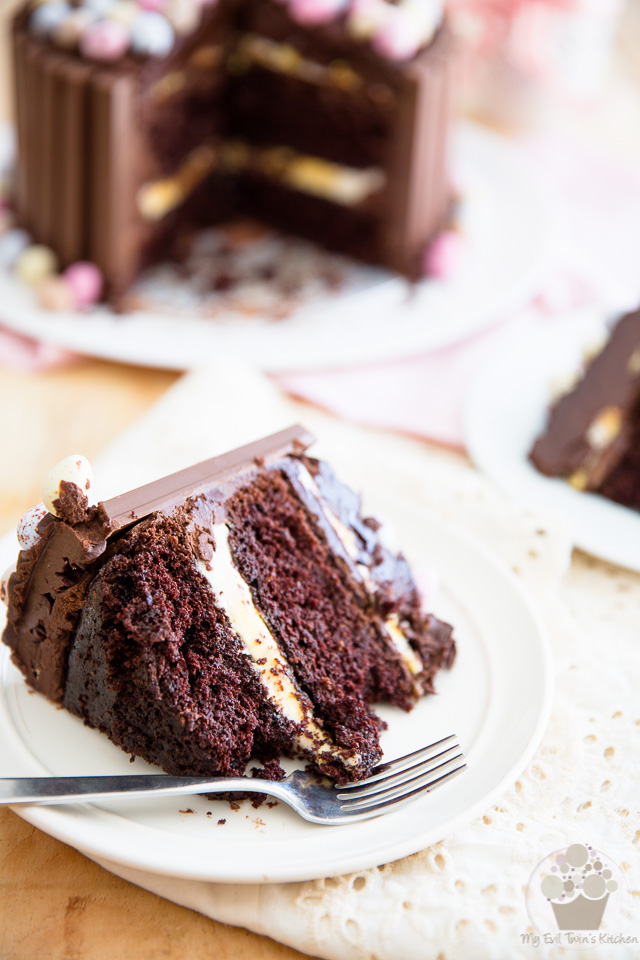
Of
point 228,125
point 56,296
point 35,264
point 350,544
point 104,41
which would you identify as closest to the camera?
point 350,544

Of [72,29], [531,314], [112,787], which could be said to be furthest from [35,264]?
[112,787]

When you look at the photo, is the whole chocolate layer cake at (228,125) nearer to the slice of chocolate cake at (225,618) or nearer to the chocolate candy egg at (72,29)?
the chocolate candy egg at (72,29)

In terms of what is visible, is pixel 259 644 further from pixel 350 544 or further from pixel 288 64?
pixel 288 64

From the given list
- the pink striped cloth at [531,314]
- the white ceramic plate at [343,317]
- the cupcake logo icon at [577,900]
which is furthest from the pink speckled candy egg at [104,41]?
the cupcake logo icon at [577,900]

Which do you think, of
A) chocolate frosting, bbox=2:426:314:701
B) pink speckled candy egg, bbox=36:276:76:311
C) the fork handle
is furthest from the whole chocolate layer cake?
the fork handle

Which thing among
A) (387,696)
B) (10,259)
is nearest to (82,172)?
(10,259)
